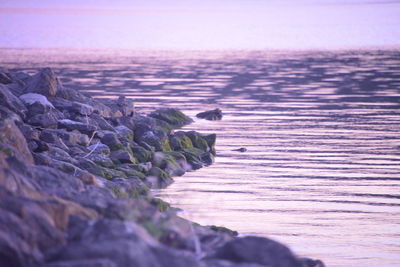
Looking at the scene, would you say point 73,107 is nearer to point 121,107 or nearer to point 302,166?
point 302,166

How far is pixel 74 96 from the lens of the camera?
24.5 m

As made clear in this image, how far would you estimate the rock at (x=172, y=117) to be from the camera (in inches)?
1147

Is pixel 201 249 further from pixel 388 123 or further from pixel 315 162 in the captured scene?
pixel 388 123

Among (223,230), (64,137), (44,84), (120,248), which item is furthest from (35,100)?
(120,248)

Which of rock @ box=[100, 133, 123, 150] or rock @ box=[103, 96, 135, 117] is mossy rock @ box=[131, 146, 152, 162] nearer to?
rock @ box=[100, 133, 123, 150]

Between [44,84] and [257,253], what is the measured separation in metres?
16.1

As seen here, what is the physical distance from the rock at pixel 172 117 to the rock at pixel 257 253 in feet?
68.9

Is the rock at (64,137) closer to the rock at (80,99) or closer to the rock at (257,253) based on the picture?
the rock at (80,99)

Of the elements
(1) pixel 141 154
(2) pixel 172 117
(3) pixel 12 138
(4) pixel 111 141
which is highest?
(3) pixel 12 138

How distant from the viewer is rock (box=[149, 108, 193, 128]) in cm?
2914

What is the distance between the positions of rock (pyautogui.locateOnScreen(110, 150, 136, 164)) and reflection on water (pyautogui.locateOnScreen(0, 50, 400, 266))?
1.10 m

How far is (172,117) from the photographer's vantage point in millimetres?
29891

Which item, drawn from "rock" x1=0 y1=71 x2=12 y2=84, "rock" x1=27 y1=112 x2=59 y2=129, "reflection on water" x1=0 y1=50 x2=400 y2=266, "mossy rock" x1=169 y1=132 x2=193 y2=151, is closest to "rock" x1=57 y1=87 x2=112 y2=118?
"rock" x1=0 y1=71 x2=12 y2=84

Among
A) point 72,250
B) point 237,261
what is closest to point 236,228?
point 237,261
